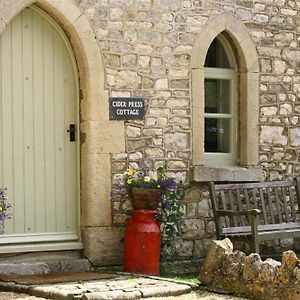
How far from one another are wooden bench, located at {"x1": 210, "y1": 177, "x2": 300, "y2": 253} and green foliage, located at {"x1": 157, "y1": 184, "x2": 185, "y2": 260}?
1.27ft

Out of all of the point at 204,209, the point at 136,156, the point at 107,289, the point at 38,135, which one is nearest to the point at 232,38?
the point at 136,156

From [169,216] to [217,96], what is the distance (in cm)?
177

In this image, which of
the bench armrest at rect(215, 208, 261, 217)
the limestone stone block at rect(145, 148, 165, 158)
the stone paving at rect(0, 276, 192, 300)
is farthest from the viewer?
the limestone stone block at rect(145, 148, 165, 158)

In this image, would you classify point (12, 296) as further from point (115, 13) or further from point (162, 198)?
point (115, 13)

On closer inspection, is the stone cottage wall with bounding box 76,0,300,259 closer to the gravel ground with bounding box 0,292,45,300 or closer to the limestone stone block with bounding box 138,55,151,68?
the limestone stone block with bounding box 138,55,151,68

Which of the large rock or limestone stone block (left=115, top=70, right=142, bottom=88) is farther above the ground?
limestone stone block (left=115, top=70, right=142, bottom=88)

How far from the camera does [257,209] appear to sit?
354 inches

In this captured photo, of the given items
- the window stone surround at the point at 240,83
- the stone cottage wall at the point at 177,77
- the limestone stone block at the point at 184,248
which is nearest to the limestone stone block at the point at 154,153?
the stone cottage wall at the point at 177,77

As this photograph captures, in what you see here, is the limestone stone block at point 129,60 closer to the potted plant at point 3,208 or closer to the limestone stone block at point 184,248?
the potted plant at point 3,208

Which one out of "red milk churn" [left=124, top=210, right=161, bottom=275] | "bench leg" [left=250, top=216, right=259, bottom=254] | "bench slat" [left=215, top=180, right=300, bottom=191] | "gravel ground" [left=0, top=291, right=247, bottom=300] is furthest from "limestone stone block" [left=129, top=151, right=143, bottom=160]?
"gravel ground" [left=0, top=291, right=247, bottom=300]

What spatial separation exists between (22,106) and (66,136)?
1.91 feet

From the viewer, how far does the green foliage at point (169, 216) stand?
28.4ft

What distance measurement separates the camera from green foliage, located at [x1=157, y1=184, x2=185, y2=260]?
8.65 meters

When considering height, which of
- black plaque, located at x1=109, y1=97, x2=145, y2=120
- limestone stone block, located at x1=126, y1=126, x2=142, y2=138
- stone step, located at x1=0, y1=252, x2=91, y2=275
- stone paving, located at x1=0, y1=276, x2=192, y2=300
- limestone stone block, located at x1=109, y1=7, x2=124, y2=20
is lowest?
stone paving, located at x1=0, y1=276, x2=192, y2=300
